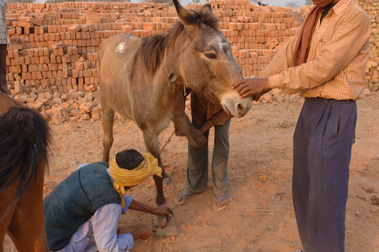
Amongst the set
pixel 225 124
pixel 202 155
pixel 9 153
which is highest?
pixel 9 153

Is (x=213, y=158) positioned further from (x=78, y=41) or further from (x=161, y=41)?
(x=78, y=41)

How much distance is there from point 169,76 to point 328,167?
1.68 m

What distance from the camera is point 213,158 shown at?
12.9 ft

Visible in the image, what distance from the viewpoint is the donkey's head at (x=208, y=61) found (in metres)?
2.65

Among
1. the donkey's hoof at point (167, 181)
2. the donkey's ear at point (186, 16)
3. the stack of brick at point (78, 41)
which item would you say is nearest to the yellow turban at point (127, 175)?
the donkey's ear at point (186, 16)

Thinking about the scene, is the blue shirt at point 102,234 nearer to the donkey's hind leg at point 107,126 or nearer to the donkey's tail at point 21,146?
the donkey's tail at point 21,146

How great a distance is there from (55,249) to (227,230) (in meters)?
1.70

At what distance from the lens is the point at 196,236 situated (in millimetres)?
3354

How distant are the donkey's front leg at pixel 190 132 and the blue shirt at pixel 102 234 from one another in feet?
4.01

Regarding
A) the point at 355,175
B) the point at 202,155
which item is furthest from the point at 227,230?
the point at 355,175

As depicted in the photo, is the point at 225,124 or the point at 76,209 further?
the point at 225,124

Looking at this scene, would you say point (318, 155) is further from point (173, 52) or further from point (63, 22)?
point (63, 22)

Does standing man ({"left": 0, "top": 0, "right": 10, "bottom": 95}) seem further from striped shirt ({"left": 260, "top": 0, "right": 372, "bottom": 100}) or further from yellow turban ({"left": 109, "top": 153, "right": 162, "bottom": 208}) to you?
striped shirt ({"left": 260, "top": 0, "right": 372, "bottom": 100})

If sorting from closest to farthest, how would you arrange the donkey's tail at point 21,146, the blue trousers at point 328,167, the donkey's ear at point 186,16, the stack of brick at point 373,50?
the donkey's tail at point 21,146, the blue trousers at point 328,167, the donkey's ear at point 186,16, the stack of brick at point 373,50
